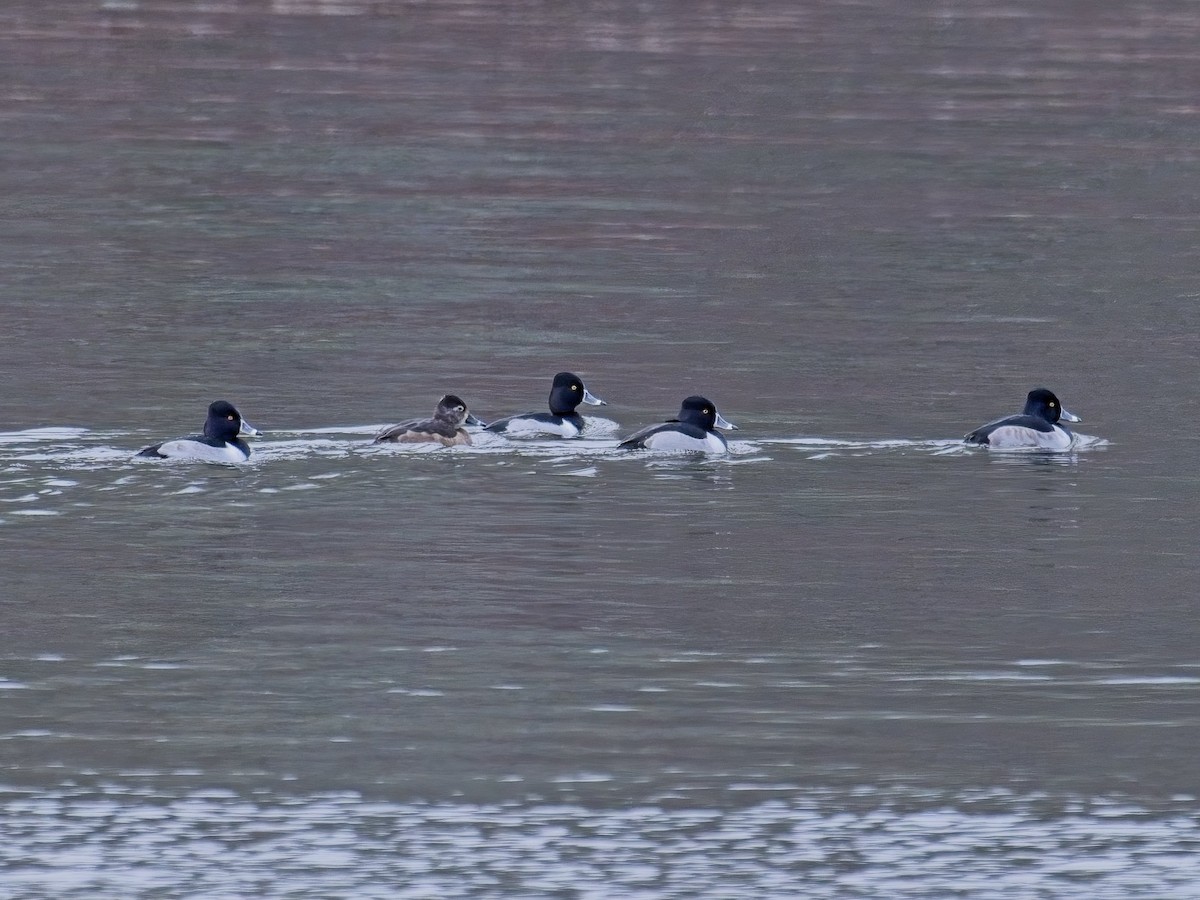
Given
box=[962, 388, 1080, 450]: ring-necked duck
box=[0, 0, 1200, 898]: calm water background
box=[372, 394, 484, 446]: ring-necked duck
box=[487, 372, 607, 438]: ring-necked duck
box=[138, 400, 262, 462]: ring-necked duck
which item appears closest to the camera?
box=[0, 0, 1200, 898]: calm water background

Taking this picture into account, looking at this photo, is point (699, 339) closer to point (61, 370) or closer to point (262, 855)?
point (61, 370)

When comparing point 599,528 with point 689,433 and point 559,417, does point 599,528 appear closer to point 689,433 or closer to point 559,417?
point 689,433

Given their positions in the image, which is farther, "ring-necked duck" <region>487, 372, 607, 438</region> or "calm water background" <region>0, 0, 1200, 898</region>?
"ring-necked duck" <region>487, 372, 607, 438</region>

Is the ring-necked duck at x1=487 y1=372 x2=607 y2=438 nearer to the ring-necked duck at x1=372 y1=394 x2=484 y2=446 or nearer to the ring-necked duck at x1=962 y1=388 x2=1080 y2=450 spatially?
the ring-necked duck at x1=372 y1=394 x2=484 y2=446

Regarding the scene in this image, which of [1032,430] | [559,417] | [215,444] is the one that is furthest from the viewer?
[559,417]

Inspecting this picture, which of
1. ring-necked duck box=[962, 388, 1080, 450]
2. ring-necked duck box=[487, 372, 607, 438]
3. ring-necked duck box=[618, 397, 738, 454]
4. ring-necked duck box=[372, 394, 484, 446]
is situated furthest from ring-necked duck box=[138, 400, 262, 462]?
ring-necked duck box=[962, 388, 1080, 450]

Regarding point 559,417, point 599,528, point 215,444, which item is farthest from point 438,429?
point 599,528

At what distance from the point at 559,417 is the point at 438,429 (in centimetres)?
131

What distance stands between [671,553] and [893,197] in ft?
62.6

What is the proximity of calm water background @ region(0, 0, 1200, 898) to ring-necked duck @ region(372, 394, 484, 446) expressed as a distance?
163 millimetres

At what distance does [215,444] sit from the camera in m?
16.8

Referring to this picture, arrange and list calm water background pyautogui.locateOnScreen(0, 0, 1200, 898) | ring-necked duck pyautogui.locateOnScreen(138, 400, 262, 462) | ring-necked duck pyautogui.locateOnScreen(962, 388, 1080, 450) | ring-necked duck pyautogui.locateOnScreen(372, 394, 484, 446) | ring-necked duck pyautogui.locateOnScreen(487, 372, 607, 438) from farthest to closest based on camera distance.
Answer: ring-necked duck pyautogui.locateOnScreen(487, 372, 607, 438), ring-necked duck pyautogui.locateOnScreen(962, 388, 1080, 450), ring-necked duck pyautogui.locateOnScreen(372, 394, 484, 446), ring-necked duck pyautogui.locateOnScreen(138, 400, 262, 462), calm water background pyautogui.locateOnScreen(0, 0, 1200, 898)

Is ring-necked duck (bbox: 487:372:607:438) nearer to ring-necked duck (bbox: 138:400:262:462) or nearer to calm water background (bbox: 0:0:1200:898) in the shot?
calm water background (bbox: 0:0:1200:898)

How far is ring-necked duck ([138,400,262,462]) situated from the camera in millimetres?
16719
